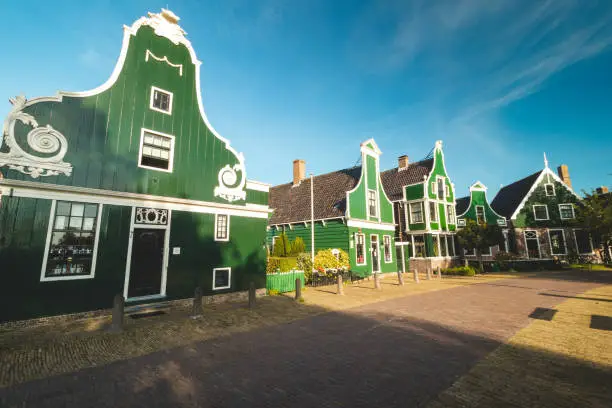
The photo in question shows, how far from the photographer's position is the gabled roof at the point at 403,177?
27941 mm

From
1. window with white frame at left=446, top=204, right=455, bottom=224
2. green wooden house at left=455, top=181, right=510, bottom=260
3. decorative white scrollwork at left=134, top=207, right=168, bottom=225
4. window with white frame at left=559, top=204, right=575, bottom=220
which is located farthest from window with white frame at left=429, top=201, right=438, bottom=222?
decorative white scrollwork at left=134, top=207, right=168, bottom=225

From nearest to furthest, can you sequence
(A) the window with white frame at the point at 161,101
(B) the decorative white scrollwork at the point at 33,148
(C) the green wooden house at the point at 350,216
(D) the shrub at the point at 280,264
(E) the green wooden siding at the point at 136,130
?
(B) the decorative white scrollwork at the point at 33,148, (E) the green wooden siding at the point at 136,130, (A) the window with white frame at the point at 161,101, (D) the shrub at the point at 280,264, (C) the green wooden house at the point at 350,216

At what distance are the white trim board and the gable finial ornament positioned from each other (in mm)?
477

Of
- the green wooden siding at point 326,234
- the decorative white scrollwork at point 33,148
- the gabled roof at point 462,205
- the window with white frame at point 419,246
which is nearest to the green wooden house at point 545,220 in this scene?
the gabled roof at point 462,205

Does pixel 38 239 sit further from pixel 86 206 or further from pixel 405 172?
pixel 405 172

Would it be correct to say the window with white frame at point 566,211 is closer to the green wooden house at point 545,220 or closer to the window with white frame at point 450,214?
the green wooden house at point 545,220

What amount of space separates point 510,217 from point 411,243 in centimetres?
1355

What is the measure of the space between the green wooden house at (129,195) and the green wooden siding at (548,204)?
105ft

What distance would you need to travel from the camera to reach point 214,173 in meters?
12.5

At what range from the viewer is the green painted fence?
14141mm

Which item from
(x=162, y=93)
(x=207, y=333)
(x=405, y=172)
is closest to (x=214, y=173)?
(x=162, y=93)

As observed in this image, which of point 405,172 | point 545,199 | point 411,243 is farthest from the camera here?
point 545,199

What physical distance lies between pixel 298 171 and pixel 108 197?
19539 mm

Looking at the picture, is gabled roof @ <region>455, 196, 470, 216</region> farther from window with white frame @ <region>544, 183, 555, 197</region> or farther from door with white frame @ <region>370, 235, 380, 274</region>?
door with white frame @ <region>370, 235, 380, 274</region>
